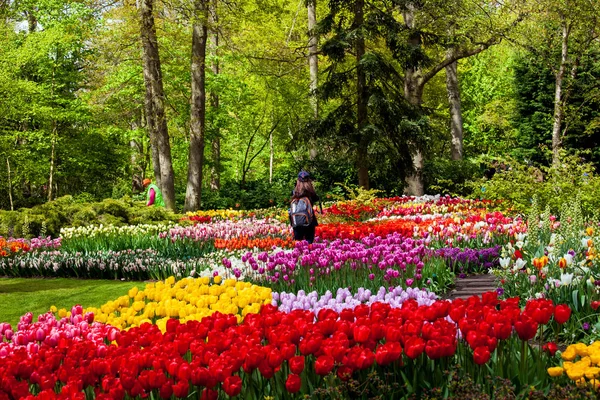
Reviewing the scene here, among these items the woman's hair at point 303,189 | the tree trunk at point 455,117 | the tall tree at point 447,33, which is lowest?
the woman's hair at point 303,189

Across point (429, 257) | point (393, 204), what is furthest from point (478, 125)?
point (429, 257)

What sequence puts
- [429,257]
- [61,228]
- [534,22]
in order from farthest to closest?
[534,22], [61,228], [429,257]

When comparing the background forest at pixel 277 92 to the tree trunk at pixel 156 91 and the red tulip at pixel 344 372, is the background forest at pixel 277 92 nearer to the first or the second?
the tree trunk at pixel 156 91

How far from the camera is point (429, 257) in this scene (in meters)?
7.30

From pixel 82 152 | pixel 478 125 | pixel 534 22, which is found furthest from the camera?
pixel 478 125

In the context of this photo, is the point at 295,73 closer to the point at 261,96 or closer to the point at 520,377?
the point at 261,96

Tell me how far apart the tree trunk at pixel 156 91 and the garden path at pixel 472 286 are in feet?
39.6

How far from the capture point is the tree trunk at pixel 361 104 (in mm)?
18634

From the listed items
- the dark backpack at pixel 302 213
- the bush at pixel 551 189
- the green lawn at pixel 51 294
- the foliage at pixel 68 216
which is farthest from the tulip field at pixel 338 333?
the foliage at pixel 68 216

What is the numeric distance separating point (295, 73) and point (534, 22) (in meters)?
10.1

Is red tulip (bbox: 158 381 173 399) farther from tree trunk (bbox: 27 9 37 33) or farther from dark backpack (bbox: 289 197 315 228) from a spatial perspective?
tree trunk (bbox: 27 9 37 33)

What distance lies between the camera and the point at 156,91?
58.5 feet

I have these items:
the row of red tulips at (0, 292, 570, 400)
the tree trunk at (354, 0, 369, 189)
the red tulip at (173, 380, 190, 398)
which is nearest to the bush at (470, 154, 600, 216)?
the tree trunk at (354, 0, 369, 189)

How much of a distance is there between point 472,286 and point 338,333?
4.49m
